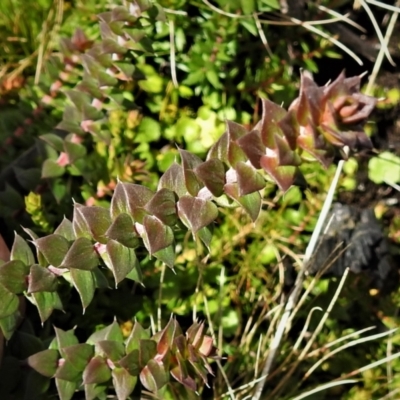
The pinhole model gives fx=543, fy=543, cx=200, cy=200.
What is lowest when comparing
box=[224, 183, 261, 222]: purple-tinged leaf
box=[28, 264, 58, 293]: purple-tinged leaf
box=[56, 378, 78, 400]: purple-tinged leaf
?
box=[56, 378, 78, 400]: purple-tinged leaf

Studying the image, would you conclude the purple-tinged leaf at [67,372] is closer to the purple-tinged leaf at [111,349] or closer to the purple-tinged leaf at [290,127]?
the purple-tinged leaf at [111,349]

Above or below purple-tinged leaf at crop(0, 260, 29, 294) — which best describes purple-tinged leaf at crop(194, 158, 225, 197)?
above

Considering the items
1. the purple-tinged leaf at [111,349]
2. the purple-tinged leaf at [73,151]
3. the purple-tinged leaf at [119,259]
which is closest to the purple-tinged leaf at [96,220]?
the purple-tinged leaf at [119,259]

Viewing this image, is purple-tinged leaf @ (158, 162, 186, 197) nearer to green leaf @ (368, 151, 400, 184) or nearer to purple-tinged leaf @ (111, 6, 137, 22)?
purple-tinged leaf @ (111, 6, 137, 22)

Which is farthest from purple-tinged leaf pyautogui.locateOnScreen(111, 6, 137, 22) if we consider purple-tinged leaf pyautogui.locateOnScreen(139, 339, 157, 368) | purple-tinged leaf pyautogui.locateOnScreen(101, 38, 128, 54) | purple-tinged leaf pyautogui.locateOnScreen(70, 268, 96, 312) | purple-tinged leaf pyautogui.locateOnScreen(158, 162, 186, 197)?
purple-tinged leaf pyautogui.locateOnScreen(139, 339, 157, 368)

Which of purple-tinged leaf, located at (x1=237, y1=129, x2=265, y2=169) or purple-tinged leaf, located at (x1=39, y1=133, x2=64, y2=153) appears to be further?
purple-tinged leaf, located at (x1=39, y1=133, x2=64, y2=153)

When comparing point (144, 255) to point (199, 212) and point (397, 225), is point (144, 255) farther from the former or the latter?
point (397, 225)
